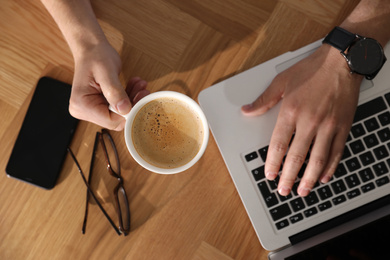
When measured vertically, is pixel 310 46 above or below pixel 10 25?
above

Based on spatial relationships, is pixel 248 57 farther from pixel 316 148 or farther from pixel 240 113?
pixel 316 148

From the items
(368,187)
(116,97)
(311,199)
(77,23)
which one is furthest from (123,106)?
(368,187)

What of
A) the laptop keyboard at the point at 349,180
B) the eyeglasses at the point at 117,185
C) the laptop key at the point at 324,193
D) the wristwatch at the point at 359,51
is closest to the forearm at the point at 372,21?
the wristwatch at the point at 359,51

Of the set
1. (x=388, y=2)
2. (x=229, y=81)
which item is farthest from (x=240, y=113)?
(x=388, y=2)

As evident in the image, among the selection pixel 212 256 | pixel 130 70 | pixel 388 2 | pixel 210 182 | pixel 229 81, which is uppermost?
pixel 388 2

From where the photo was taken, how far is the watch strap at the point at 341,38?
0.75 meters

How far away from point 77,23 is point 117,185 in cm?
38

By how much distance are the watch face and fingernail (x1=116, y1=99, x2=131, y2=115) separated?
1.64 feet

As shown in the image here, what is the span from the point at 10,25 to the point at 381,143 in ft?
3.01

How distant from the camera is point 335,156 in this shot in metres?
0.75

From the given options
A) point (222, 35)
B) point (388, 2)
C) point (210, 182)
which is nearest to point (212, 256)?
point (210, 182)

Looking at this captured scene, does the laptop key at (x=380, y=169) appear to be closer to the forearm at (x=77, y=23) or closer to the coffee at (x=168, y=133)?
the coffee at (x=168, y=133)

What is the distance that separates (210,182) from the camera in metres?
0.82

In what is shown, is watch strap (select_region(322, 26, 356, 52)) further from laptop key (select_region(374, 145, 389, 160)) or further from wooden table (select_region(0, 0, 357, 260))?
laptop key (select_region(374, 145, 389, 160))
